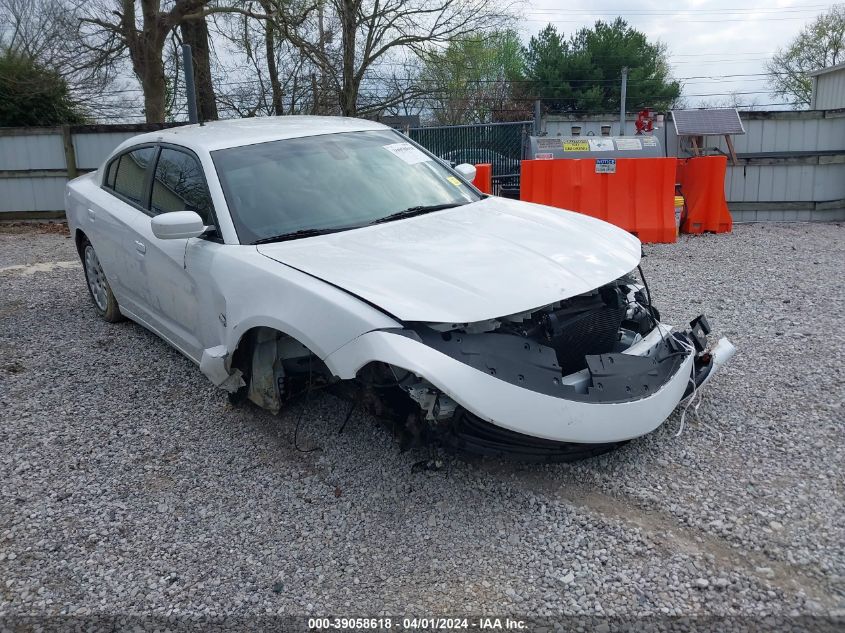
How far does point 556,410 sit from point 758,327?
128 inches

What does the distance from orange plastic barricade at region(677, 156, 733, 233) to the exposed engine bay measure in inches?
261

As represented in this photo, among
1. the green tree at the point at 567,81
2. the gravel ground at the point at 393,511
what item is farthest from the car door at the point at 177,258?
the green tree at the point at 567,81

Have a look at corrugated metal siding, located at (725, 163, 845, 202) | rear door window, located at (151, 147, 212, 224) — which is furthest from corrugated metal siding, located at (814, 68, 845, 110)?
rear door window, located at (151, 147, 212, 224)

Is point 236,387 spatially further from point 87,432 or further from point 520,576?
point 520,576

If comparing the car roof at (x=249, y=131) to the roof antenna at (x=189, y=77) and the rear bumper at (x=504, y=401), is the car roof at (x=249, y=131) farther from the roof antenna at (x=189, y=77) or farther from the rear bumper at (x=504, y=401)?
the roof antenna at (x=189, y=77)

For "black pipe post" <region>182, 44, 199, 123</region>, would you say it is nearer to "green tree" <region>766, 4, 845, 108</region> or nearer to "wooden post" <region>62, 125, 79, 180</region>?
"wooden post" <region>62, 125, 79, 180</region>

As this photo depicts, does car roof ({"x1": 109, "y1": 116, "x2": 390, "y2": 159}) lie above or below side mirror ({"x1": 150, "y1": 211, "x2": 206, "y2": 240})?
above

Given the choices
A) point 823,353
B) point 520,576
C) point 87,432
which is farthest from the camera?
point 823,353

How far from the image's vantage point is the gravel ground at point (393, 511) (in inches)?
107

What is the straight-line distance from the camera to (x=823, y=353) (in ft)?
16.2

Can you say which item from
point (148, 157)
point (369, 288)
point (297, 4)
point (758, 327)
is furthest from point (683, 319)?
point (297, 4)

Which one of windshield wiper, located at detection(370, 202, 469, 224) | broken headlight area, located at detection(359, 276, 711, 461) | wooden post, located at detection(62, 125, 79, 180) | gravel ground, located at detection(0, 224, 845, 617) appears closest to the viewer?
gravel ground, located at detection(0, 224, 845, 617)

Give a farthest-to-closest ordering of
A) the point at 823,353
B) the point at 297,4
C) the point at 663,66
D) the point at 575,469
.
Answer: the point at 663,66
the point at 297,4
the point at 823,353
the point at 575,469

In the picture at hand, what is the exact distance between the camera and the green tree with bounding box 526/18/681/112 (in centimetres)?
3941
